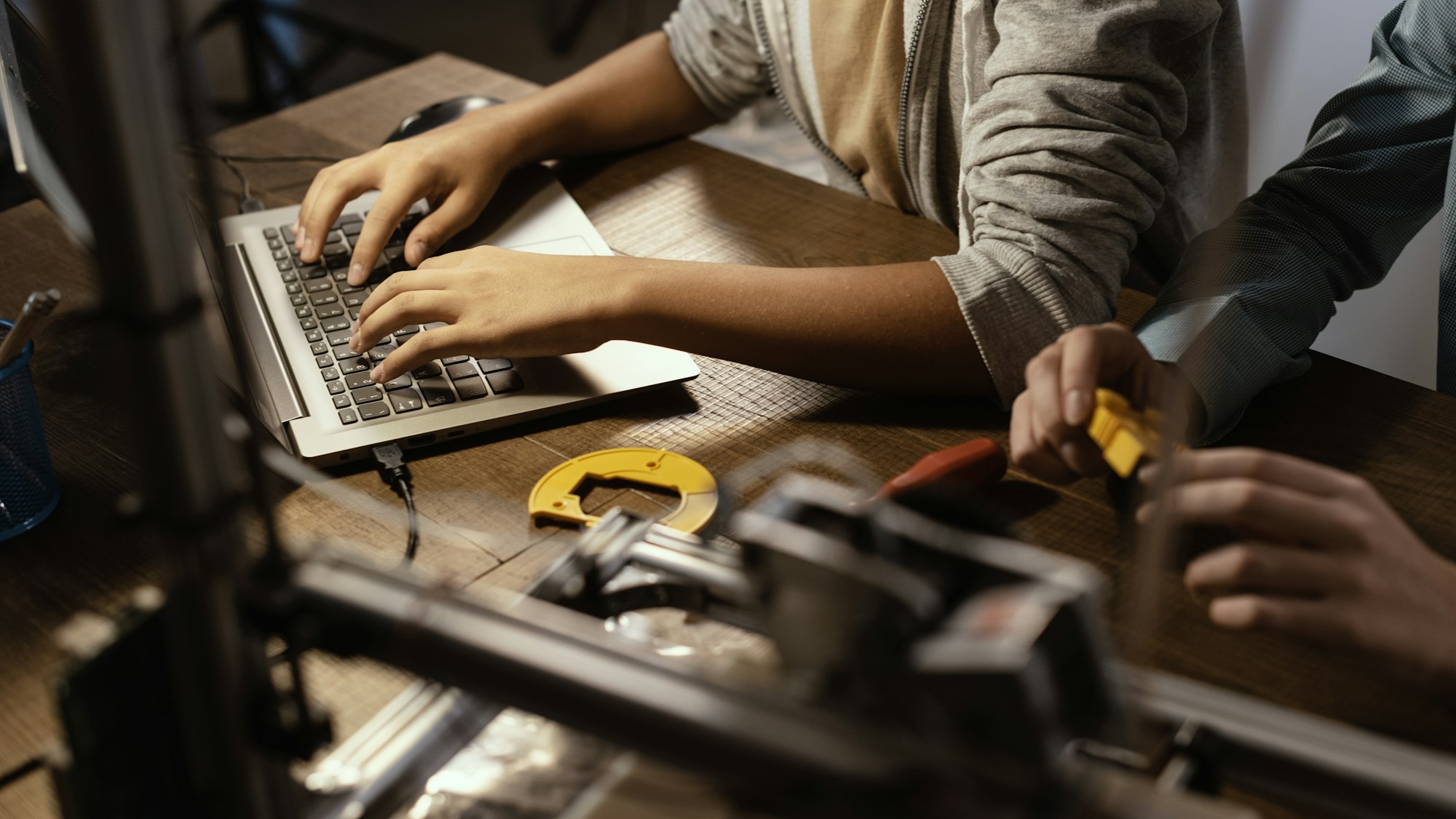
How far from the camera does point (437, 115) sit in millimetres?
1021

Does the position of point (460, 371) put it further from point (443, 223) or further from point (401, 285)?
point (443, 223)

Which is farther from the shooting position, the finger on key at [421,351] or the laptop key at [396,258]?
the laptop key at [396,258]

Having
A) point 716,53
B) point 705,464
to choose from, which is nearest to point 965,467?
point 705,464

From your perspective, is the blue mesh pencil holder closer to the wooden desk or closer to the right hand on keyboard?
the wooden desk

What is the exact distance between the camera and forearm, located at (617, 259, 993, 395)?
2.18 ft

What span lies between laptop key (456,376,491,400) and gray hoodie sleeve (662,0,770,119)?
51 cm

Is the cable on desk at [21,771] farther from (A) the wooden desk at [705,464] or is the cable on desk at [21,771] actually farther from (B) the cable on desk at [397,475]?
(B) the cable on desk at [397,475]

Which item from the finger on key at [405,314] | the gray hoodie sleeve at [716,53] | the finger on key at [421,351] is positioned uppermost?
the gray hoodie sleeve at [716,53]

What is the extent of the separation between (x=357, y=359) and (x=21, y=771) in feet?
1.02

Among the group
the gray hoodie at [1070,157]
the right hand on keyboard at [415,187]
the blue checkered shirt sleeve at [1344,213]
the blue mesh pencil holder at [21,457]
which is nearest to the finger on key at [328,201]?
the right hand on keyboard at [415,187]

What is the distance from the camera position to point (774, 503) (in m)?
0.30

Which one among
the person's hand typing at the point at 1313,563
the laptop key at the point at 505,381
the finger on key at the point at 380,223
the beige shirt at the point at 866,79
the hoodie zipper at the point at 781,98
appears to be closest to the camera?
the person's hand typing at the point at 1313,563

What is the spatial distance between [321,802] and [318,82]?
2965mm

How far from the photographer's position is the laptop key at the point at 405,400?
0.65 m
